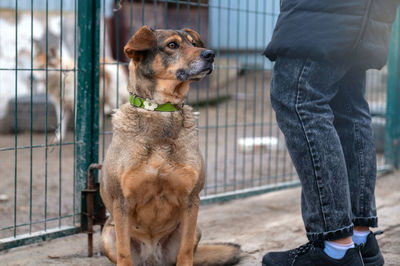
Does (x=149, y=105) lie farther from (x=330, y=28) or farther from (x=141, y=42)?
(x=330, y=28)

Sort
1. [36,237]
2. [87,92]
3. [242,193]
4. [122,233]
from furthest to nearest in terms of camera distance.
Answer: [242,193]
[87,92]
[36,237]
[122,233]

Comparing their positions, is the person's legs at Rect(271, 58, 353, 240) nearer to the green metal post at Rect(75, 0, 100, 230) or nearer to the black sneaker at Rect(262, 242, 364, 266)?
the black sneaker at Rect(262, 242, 364, 266)

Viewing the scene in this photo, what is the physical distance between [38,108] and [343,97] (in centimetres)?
568

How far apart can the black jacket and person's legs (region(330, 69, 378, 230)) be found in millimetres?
281

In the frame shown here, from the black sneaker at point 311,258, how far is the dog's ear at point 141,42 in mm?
1127

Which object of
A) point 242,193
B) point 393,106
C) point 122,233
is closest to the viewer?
point 122,233

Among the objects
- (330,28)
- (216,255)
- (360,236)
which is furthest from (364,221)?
(330,28)

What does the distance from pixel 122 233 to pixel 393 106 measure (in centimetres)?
365

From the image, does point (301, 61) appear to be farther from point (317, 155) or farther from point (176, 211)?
point (176, 211)

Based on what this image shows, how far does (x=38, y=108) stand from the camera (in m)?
7.31

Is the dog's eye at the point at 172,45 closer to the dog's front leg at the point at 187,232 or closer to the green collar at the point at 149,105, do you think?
the green collar at the point at 149,105

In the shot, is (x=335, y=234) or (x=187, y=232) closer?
(x=335, y=234)

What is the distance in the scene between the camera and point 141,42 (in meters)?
2.45

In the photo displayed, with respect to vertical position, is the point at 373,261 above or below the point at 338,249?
below
